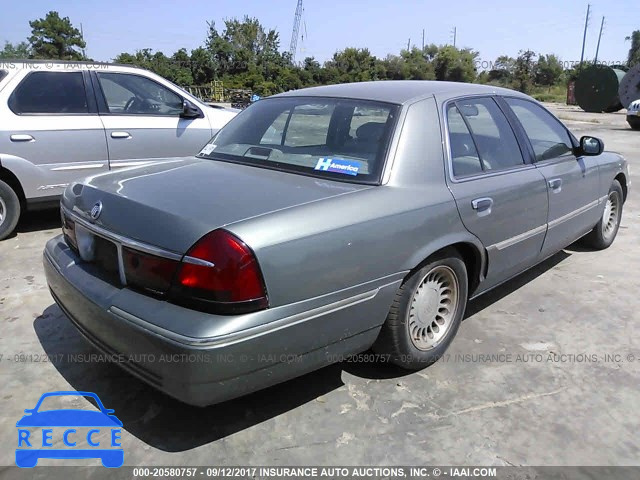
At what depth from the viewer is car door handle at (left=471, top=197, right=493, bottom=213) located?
3077mm

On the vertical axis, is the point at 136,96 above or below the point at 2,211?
above

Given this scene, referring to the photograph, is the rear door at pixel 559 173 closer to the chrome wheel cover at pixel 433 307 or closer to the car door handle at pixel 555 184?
the car door handle at pixel 555 184

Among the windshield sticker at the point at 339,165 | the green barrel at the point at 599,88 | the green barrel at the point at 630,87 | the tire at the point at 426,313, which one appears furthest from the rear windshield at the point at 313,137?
the green barrel at the point at 599,88

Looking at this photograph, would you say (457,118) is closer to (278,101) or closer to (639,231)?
(278,101)

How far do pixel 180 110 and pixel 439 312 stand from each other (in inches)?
171

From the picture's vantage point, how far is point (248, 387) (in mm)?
2260

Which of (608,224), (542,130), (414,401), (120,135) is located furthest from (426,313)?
(120,135)

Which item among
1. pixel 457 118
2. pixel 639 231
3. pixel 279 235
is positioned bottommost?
pixel 639 231

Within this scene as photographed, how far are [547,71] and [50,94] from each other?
70930 mm

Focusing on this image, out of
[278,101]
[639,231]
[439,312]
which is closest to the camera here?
[439,312]

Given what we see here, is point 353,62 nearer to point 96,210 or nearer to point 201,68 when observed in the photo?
point 201,68

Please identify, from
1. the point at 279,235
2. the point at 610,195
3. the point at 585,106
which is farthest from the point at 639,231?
the point at 585,106

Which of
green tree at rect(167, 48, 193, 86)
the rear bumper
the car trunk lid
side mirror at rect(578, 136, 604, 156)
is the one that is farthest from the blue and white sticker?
green tree at rect(167, 48, 193, 86)

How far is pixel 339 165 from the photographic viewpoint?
2844 millimetres
